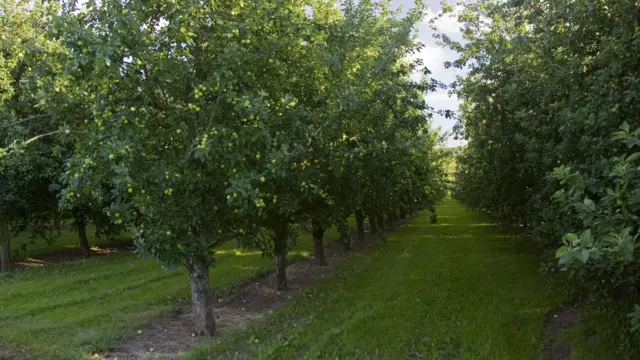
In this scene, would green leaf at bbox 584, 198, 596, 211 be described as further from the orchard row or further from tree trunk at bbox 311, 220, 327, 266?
tree trunk at bbox 311, 220, 327, 266

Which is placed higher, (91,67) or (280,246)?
(91,67)

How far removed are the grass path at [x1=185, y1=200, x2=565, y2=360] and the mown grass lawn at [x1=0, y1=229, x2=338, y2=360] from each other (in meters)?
2.32

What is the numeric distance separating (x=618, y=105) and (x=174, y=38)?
6106 mm

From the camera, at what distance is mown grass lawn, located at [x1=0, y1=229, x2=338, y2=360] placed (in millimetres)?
8172

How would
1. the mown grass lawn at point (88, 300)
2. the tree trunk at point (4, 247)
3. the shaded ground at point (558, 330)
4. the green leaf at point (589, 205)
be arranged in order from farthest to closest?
the tree trunk at point (4, 247), the mown grass lawn at point (88, 300), the shaded ground at point (558, 330), the green leaf at point (589, 205)

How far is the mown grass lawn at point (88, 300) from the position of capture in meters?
8.17

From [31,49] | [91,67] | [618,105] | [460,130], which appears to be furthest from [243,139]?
[460,130]

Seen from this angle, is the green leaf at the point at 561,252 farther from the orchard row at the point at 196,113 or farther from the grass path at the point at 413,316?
the grass path at the point at 413,316

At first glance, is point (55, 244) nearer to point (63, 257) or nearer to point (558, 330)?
point (63, 257)

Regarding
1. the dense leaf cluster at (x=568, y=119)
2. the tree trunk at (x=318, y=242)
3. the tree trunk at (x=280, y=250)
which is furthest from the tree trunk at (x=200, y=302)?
the dense leaf cluster at (x=568, y=119)

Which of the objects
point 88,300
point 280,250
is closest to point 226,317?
point 280,250

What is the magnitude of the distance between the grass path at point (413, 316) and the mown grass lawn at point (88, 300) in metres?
2.32

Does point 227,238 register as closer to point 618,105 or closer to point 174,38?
point 174,38

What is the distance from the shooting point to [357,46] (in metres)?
10.6
